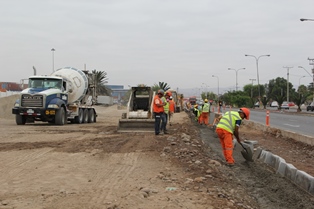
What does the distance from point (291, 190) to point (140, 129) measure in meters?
10.6

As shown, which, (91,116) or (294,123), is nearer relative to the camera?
(294,123)

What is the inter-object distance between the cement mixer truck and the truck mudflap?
5.83m

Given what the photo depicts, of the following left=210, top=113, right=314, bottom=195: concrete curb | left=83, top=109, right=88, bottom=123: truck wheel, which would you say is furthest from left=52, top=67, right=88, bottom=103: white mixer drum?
left=210, top=113, right=314, bottom=195: concrete curb

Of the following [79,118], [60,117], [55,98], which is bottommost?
[79,118]

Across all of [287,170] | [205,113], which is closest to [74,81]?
[205,113]

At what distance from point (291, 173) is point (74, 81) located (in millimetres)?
18555

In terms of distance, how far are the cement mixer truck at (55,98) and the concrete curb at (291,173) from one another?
14251 mm

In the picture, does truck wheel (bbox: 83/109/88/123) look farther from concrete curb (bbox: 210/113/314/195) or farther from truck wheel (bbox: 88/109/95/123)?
concrete curb (bbox: 210/113/314/195)


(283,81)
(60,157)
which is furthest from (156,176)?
(283,81)

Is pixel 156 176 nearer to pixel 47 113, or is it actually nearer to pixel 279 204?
pixel 279 204

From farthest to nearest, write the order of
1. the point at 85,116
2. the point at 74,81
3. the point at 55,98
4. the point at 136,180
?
the point at 85,116, the point at 74,81, the point at 55,98, the point at 136,180

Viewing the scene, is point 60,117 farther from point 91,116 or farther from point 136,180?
point 136,180

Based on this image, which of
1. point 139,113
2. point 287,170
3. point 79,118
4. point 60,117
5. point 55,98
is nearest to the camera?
point 287,170

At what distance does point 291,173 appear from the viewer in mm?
7867
